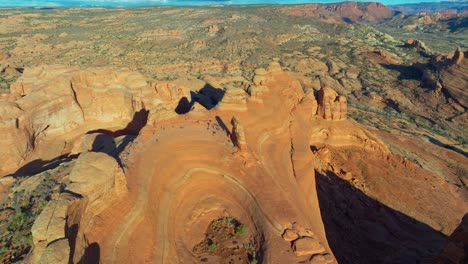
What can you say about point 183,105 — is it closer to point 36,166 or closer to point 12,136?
point 36,166

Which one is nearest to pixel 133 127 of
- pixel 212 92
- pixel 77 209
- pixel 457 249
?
pixel 212 92

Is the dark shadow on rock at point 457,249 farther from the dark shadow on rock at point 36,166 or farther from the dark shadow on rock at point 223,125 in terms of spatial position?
the dark shadow on rock at point 36,166

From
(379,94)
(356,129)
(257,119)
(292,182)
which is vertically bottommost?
(379,94)

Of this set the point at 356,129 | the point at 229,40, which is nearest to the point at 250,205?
the point at 356,129

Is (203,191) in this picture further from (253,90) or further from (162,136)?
(253,90)

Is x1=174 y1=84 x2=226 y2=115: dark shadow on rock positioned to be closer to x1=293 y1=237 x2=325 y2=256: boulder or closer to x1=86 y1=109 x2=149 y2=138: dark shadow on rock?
x1=86 y1=109 x2=149 y2=138: dark shadow on rock

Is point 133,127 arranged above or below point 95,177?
below

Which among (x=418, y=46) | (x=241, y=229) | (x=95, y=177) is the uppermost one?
(x=95, y=177)
